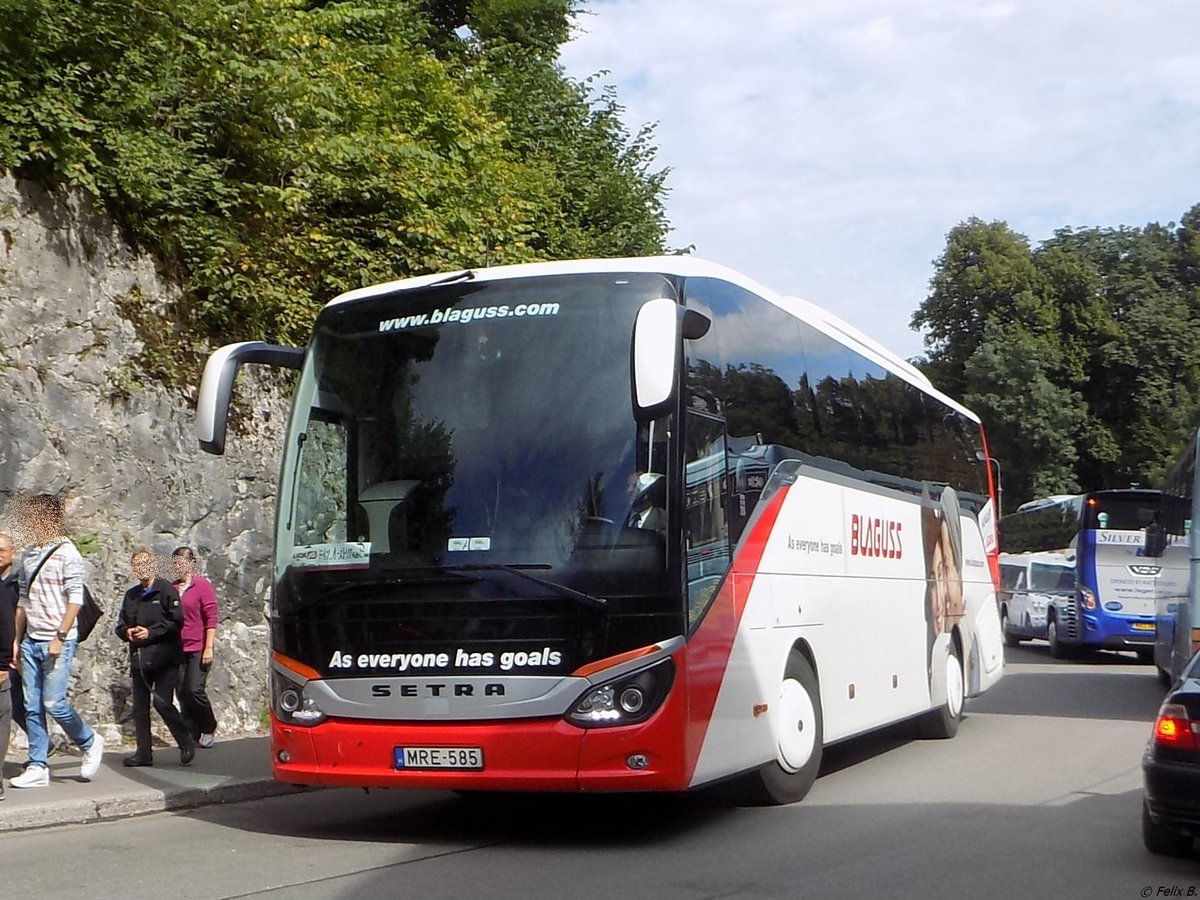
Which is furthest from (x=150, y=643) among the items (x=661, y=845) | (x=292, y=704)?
(x=661, y=845)

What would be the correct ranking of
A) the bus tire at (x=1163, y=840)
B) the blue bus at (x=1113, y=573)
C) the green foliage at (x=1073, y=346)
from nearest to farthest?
the bus tire at (x=1163, y=840) → the blue bus at (x=1113, y=573) → the green foliage at (x=1073, y=346)

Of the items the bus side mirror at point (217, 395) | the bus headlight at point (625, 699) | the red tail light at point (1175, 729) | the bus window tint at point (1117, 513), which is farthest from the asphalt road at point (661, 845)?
the bus window tint at point (1117, 513)

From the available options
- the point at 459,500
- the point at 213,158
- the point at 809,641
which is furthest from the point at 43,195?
the point at 809,641

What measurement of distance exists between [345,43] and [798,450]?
1214 cm

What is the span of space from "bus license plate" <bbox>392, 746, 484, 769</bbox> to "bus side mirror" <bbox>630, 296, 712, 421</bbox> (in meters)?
2.21

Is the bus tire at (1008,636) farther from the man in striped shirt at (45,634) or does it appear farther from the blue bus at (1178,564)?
the man in striped shirt at (45,634)

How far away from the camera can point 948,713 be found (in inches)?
589

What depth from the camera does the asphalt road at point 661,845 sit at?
744cm

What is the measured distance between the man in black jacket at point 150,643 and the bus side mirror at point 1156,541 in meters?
12.3

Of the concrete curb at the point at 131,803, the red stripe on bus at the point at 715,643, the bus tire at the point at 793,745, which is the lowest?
the concrete curb at the point at 131,803

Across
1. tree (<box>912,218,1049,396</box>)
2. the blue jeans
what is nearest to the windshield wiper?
the blue jeans

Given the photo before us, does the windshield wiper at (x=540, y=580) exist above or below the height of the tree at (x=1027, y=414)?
below

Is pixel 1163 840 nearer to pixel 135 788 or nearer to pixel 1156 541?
→ pixel 135 788

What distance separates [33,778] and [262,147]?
29.0ft
